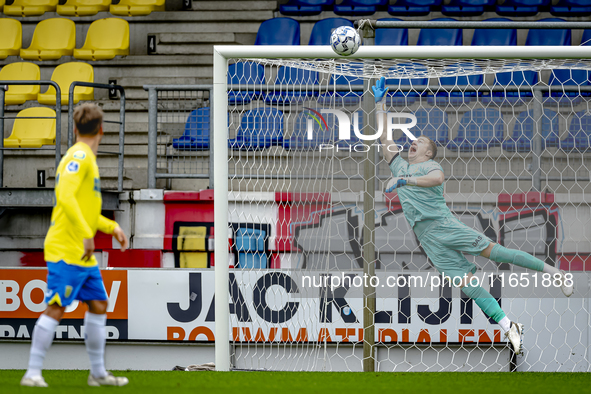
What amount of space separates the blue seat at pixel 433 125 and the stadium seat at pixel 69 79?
4.65m

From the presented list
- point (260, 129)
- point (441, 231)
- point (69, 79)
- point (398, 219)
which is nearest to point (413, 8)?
point (260, 129)

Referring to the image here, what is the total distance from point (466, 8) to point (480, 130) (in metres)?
4.27

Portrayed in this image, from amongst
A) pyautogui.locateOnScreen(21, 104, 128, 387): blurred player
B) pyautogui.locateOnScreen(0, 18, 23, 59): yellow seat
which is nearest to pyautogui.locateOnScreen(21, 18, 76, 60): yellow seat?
pyautogui.locateOnScreen(0, 18, 23, 59): yellow seat

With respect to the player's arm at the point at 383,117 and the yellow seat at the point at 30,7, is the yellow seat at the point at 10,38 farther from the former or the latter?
the player's arm at the point at 383,117

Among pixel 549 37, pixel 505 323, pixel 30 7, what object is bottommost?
pixel 505 323

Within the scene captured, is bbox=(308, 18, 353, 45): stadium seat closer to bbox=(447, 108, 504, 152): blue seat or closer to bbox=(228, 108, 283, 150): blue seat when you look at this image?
bbox=(228, 108, 283, 150): blue seat

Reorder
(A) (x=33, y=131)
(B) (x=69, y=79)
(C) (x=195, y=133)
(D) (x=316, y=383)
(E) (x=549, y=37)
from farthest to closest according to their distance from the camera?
(E) (x=549, y=37)
(B) (x=69, y=79)
(A) (x=33, y=131)
(C) (x=195, y=133)
(D) (x=316, y=383)

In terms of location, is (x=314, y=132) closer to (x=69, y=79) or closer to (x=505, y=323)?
(x=505, y=323)

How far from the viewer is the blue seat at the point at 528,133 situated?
16.7ft

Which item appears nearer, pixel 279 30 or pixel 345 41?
pixel 345 41

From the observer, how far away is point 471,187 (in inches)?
197

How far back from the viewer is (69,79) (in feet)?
25.9

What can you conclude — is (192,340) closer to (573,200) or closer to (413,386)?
(413,386)

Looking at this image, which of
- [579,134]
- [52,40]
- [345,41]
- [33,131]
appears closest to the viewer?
[345,41]
